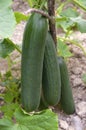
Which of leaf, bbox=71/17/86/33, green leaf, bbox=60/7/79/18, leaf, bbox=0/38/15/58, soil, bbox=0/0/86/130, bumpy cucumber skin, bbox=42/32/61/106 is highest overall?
green leaf, bbox=60/7/79/18

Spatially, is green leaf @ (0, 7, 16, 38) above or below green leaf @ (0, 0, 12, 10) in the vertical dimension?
below

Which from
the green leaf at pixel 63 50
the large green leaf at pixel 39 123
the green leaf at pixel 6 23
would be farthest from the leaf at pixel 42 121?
the green leaf at pixel 63 50

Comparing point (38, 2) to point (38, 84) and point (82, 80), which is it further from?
point (82, 80)

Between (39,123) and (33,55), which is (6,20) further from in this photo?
(39,123)

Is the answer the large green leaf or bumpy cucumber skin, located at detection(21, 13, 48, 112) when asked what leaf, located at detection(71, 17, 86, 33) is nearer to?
bumpy cucumber skin, located at detection(21, 13, 48, 112)

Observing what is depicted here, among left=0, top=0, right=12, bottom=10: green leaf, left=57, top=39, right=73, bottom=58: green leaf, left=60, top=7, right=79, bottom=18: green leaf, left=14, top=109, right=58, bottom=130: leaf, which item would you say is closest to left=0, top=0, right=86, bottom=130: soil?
left=57, top=39, right=73, bottom=58: green leaf

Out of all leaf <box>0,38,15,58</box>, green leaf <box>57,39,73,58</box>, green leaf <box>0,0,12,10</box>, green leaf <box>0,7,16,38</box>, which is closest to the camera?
green leaf <box>0,7,16,38</box>
